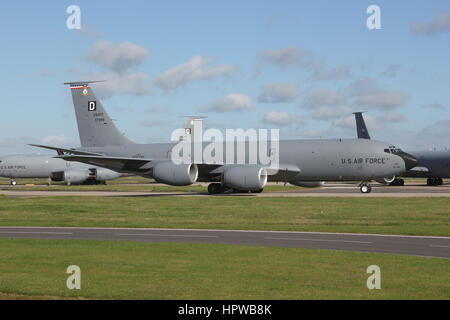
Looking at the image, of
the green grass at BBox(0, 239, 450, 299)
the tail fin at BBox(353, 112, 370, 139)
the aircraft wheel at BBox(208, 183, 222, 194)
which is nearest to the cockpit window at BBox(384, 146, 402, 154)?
the aircraft wheel at BBox(208, 183, 222, 194)

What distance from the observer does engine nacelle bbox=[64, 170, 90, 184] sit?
8881cm

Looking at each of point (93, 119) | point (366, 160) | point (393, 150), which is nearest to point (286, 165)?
point (366, 160)

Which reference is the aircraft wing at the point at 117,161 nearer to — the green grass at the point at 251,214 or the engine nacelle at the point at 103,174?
the green grass at the point at 251,214

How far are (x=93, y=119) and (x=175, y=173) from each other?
1441 cm

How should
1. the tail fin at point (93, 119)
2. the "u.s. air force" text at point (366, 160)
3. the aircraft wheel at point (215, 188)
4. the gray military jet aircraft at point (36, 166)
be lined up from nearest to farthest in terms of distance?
the "u.s. air force" text at point (366, 160) → the aircraft wheel at point (215, 188) → the tail fin at point (93, 119) → the gray military jet aircraft at point (36, 166)

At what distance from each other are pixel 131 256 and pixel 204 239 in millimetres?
4932

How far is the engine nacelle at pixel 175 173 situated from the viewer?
47.1 meters

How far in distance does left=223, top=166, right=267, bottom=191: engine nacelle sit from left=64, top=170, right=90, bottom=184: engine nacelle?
47204mm

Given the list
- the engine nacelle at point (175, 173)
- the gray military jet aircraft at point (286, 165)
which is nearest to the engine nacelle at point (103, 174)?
the gray military jet aircraft at point (286, 165)

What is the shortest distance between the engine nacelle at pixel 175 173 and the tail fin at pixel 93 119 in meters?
10.9

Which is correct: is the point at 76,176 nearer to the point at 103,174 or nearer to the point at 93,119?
the point at 103,174

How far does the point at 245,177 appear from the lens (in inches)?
1831
